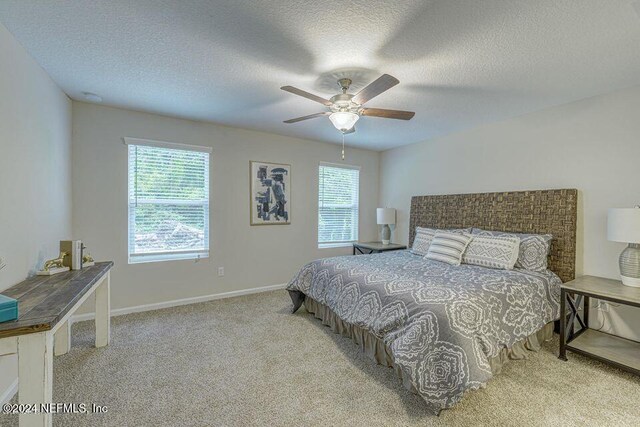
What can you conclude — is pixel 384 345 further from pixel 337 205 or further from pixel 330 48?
pixel 337 205

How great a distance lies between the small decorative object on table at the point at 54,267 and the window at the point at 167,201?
105 cm

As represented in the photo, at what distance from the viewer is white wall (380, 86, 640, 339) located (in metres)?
2.54

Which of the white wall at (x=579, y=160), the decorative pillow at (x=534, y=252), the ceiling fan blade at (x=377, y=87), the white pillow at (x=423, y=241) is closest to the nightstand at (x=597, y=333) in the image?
the white wall at (x=579, y=160)

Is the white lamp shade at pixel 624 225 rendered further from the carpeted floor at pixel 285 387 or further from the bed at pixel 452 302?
the carpeted floor at pixel 285 387

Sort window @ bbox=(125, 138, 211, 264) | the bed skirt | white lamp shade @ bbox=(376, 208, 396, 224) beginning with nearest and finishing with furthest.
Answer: the bed skirt < window @ bbox=(125, 138, 211, 264) < white lamp shade @ bbox=(376, 208, 396, 224)

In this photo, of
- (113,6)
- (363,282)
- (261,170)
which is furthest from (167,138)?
(363,282)

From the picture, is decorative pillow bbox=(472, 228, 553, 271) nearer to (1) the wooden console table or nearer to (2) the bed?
(2) the bed

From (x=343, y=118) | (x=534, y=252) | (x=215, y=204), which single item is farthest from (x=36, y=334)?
(x=534, y=252)

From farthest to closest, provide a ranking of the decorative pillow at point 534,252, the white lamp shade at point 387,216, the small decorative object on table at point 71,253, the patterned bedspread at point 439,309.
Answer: the white lamp shade at point 387,216 < the decorative pillow at point 534,252 < the small decorative object on table at point 71,253 < the patterned bedspread at point 439,309

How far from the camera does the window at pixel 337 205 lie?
15.7 ft

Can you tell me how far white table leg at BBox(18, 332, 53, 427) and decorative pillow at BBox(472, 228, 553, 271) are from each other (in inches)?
143

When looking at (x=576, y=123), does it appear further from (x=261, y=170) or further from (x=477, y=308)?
(x=261, y=170)

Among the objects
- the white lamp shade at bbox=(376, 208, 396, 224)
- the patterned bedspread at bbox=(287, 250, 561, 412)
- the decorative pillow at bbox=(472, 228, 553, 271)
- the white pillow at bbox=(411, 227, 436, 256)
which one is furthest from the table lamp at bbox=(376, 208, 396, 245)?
the decorative pillow at bbox=(472, 228, 553, 271)

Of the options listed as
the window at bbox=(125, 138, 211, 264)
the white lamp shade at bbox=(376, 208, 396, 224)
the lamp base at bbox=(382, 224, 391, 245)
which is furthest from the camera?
the lamp base at bbox=(382, 224, 391, 245)
